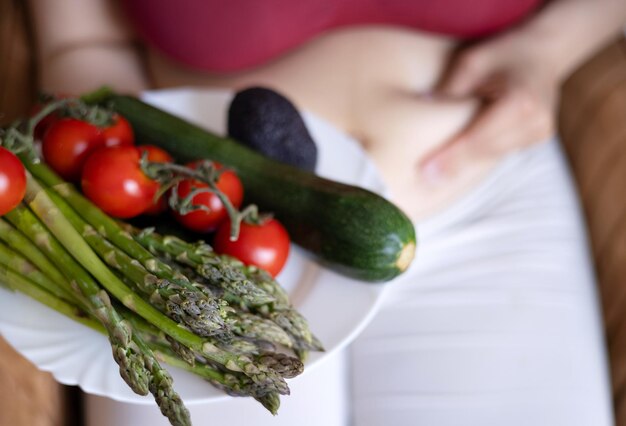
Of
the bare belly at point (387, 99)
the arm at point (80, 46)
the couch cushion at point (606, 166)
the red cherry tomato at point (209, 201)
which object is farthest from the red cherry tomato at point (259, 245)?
the couch cushion at point (606, 166)

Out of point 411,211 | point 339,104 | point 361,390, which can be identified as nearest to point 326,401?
point 361,390

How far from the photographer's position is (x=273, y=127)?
0.77 metres

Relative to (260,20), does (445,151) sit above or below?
below

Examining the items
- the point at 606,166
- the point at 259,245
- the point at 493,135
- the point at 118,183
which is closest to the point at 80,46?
the point at 118,183

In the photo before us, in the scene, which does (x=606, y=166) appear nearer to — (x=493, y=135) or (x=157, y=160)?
(x=493, y=135)

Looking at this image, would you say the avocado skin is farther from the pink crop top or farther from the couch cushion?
the couch cushion

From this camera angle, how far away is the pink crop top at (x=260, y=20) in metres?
0.86

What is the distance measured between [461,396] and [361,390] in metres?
0.12

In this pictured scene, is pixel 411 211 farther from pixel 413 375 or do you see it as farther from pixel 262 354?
pixel 262 354

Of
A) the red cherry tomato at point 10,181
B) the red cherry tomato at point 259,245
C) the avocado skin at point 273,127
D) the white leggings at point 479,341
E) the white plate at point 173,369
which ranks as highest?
the red cherry tomato at point 10,181

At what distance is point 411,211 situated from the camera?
0.90 metres

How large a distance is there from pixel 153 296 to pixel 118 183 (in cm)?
15

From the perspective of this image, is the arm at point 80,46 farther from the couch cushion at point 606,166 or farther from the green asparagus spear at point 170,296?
the couch cushion at point 606,166

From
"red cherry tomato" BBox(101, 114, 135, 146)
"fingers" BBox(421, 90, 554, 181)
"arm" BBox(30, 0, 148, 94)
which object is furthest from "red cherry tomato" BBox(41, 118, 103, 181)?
"fingers" BBox(421, 90, 554, 181)
